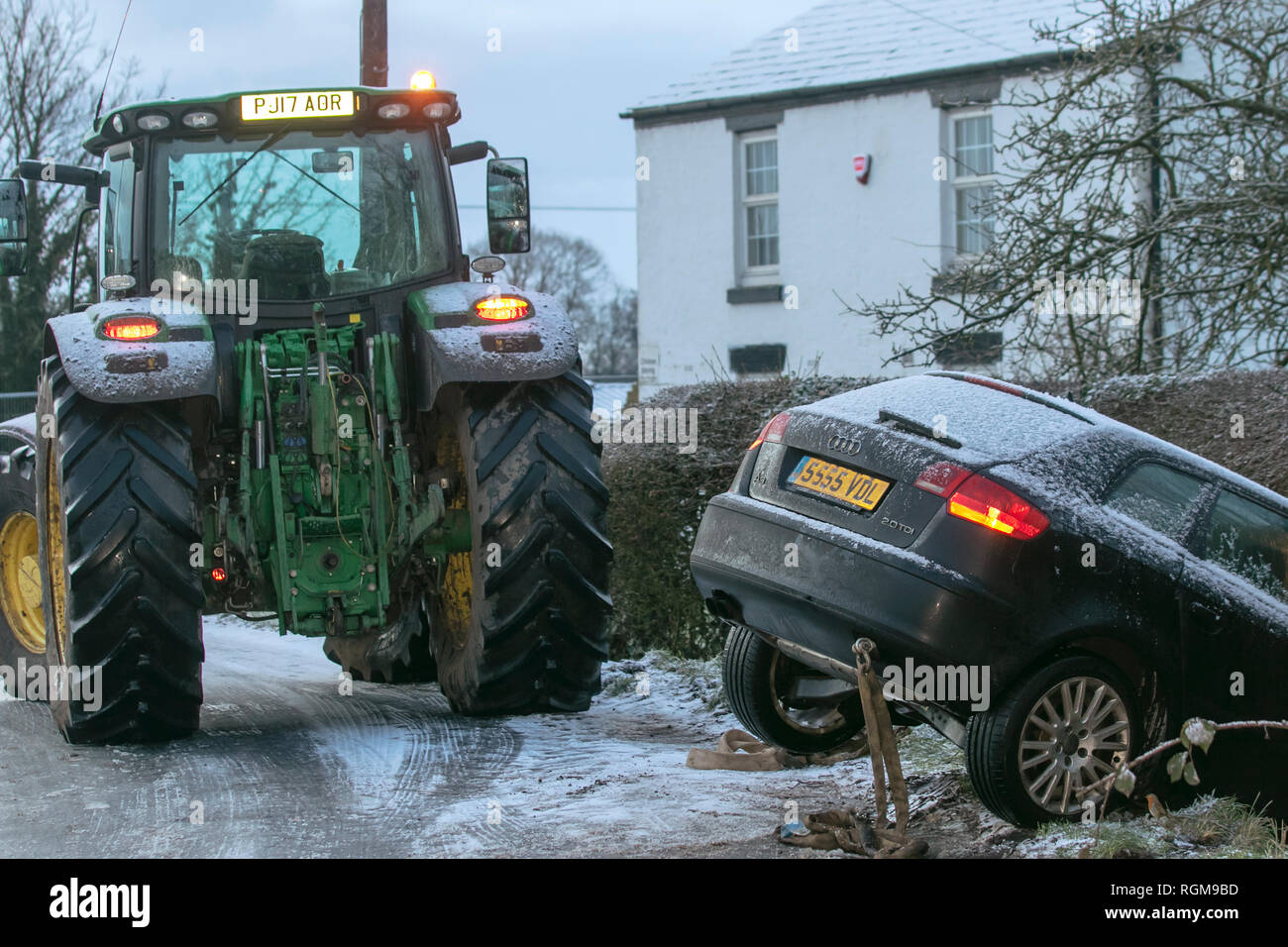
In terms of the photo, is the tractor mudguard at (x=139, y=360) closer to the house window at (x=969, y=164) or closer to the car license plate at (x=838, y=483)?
the car license plate at (x=838, y=483)

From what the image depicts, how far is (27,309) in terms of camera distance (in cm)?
2611

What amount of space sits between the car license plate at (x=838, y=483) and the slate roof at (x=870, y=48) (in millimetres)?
13551

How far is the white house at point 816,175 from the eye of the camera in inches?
764

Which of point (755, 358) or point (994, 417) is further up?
point (755, 358)

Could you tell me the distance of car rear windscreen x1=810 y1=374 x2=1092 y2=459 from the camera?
18.9 feet

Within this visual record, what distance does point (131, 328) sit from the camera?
7266 millimetres

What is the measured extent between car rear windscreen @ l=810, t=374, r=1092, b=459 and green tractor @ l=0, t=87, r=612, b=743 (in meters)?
1.90

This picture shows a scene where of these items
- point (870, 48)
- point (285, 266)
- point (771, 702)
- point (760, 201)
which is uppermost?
point (870, 48)

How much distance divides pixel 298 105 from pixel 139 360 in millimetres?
1640

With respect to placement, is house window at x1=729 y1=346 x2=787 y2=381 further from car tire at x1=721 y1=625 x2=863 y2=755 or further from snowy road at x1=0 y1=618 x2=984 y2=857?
car tire at x1=721 y1=625 x2=863 y2=755

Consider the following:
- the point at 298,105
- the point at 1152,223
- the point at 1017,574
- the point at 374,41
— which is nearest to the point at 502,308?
the point at 298,105

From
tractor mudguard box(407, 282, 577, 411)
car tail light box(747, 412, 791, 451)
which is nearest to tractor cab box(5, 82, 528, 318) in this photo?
tractor mudguard box(407, 282, 577, 411)

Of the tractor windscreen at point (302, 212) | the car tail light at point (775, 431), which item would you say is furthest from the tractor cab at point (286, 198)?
the car tail light at point (775, 431)

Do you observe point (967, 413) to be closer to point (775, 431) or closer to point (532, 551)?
point (775, 431)
